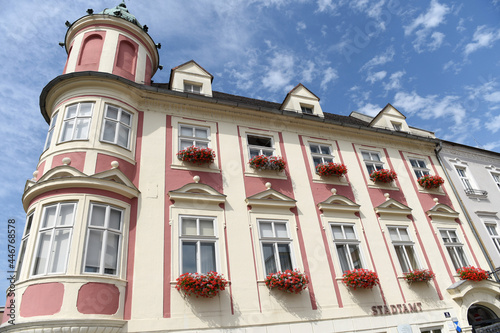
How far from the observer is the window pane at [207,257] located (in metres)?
9.85

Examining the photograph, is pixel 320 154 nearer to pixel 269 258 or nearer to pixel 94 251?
pixel 269 258

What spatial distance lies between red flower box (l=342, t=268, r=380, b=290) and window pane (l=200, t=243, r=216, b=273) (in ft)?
14.4

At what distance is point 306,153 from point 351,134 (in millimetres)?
3025

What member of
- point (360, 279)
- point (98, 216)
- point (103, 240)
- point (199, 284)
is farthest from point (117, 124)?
point (360, 279)

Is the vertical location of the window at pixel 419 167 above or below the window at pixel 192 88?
below

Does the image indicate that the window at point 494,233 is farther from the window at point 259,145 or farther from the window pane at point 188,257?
the window pane at point 188,257

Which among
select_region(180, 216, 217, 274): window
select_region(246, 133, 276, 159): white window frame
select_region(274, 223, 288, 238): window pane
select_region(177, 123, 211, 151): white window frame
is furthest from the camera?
select_region(246, 133, 276, 159): white window frame

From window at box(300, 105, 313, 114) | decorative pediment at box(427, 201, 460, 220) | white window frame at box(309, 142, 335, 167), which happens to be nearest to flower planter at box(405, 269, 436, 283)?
decorative pediment at box(427, 201, 460, 220)

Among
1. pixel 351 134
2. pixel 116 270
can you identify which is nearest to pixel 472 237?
pixel 351 134

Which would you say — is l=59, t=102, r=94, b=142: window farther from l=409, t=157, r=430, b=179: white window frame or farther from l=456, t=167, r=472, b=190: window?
l=456, t=167, r=472, b=190: window

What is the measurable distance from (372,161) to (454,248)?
4.82 metres

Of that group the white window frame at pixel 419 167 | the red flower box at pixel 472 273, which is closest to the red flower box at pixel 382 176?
the white window frame at pixel 419 167

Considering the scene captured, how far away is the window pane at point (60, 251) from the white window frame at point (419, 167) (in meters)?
14.6

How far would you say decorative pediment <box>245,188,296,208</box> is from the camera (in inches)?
454
